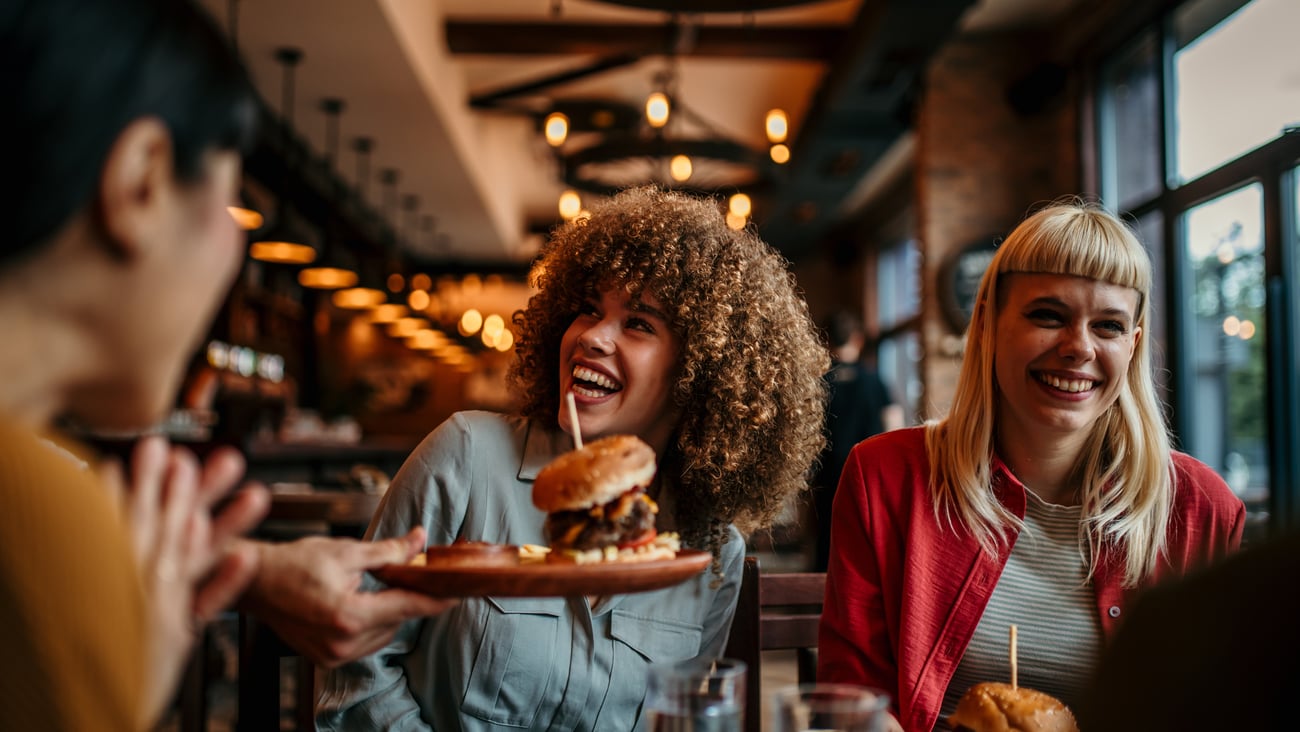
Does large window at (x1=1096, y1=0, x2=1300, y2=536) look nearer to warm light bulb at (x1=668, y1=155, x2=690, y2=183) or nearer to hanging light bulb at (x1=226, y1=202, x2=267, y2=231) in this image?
warm light bulb at (x1=668, y1=155, x2=690, y2=183)

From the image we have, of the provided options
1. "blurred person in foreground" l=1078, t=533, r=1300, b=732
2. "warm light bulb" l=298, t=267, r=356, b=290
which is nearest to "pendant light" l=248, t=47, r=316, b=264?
"warm light bulb" l=298, t=267, r=356, b=290

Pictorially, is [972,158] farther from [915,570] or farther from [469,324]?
[469,324]

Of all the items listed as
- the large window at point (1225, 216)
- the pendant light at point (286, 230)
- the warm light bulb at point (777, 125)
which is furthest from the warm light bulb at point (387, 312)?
the large window at point (1225, 216)

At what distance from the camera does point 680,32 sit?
609 centimetres

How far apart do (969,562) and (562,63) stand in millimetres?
7122

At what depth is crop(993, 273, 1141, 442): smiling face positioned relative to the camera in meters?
1.71

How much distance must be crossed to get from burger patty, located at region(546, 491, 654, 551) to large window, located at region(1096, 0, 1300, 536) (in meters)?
3.45

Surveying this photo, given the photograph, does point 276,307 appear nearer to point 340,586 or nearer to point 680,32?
point 680,32

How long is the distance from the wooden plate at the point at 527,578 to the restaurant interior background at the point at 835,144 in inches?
62.2

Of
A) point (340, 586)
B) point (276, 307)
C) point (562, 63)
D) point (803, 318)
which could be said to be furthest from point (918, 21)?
point (276, 307)

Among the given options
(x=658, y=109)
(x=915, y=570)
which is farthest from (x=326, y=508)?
(x=658, y=109)

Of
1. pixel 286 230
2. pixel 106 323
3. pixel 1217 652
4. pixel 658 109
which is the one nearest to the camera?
pixel 1217 652

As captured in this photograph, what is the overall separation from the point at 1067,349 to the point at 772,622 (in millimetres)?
727

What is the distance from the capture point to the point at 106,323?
669 millimetres
